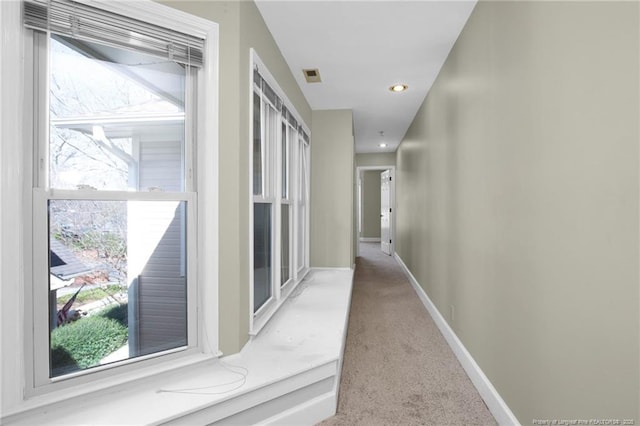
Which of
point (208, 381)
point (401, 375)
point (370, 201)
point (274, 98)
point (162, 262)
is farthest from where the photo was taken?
point (370, 201)

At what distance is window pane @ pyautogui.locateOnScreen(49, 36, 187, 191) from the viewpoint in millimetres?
1331

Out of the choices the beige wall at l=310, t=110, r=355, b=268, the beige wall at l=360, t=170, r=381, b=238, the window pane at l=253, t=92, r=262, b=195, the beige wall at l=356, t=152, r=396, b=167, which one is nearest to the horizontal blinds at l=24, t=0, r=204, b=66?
the window pane at l=253, t=92, r=262, b=195

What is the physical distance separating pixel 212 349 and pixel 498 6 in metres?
2.39

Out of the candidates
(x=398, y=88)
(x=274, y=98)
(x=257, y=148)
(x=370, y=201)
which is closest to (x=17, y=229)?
(x=257, y=148)

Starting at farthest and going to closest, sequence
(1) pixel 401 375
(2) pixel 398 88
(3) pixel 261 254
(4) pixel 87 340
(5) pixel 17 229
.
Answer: (2) pixel 398 88 < (3) pixel 261 254 < (1) pixel 401 375 < (4) pixel 87 340 < (5) pixel 17 229

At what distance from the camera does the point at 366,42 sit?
246 cm

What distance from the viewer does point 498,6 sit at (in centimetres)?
170

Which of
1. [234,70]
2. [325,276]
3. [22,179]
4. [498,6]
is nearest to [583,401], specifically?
[498,6]

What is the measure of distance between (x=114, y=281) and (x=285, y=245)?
5.84ft

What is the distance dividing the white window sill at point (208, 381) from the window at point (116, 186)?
110mm

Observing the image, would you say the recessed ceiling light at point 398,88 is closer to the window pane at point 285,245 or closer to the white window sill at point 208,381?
the window pane at point 285,245

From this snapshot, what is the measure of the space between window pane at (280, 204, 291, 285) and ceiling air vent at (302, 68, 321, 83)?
1297mm

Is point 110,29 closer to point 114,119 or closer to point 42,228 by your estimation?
point 114,119

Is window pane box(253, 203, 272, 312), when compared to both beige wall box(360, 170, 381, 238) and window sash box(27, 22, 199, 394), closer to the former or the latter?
window sash box(27, 22, 199, 394)
